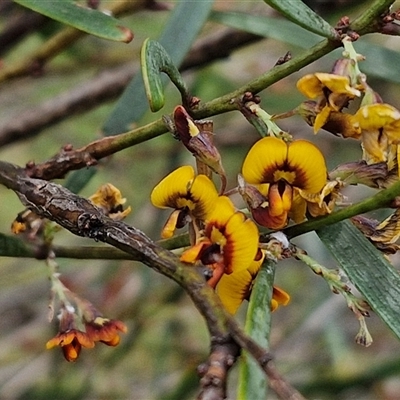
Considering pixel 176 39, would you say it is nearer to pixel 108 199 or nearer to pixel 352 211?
pixel 108 199

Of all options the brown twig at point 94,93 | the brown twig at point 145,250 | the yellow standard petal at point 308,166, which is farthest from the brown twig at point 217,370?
the brown twig at point 94,93

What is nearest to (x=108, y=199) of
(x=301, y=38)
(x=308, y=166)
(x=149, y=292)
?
(x=308, y=166)

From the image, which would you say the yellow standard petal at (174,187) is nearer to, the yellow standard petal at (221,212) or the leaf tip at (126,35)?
the yellow standard petal at (221,212)

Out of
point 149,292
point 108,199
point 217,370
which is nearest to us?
point 217,370

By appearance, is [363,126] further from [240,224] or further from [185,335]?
[185,335]

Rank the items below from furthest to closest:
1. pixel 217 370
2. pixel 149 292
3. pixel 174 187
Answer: pixel 149 292 → pixel 174 187 → pixel 217 370

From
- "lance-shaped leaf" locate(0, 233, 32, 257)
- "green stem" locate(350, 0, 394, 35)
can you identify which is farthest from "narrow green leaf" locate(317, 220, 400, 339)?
"lance-shaped leaf" locate(0, 233, 32, 257)

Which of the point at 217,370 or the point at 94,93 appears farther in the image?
the point at 94,93
